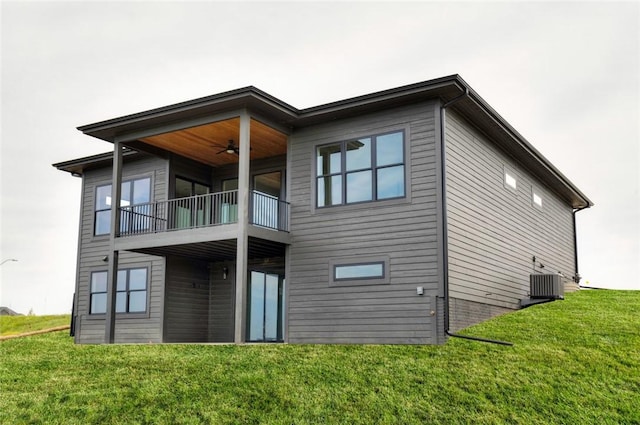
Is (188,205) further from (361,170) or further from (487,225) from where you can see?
(487,225)

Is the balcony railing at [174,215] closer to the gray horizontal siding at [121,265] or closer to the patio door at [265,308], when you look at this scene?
the gray horizontal siding at [121,265]

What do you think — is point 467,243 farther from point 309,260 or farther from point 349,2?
point 349,2

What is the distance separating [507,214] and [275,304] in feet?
21.8

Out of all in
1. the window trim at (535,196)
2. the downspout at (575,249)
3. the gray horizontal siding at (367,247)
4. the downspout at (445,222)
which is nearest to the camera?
the downspout at (445,222)

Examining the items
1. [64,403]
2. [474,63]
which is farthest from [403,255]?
[474,63]

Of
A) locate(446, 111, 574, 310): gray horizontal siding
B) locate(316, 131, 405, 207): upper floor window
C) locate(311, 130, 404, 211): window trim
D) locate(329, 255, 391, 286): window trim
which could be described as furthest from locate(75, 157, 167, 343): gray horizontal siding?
locate(446, 111, 574, 310): gray horizontal siding

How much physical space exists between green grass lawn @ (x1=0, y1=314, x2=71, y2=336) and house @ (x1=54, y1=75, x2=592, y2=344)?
1167cm

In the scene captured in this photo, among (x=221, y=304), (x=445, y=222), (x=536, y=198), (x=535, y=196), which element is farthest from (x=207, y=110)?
(x=536, y=198)

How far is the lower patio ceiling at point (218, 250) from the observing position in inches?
659

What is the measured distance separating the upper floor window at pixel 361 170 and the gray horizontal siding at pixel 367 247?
0.59 feet

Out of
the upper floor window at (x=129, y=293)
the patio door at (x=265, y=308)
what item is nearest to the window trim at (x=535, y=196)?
the patio door at (x=265, y=308)

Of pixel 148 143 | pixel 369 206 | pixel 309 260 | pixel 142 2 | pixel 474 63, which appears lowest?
pixel 309 260

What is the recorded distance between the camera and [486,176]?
17328mm

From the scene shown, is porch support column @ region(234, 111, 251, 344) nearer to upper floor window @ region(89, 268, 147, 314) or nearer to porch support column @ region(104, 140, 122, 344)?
porch support column @ region(104, 140, 122, 344)
